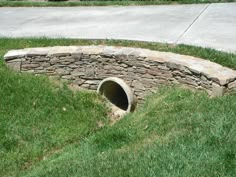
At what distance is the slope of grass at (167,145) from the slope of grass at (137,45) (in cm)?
98

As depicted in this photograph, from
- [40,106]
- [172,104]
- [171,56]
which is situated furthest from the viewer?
[40,106]

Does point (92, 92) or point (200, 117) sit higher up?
point (200, 117)

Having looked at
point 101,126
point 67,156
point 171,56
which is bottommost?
point 101,126

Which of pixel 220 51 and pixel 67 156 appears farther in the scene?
pixel 220 51

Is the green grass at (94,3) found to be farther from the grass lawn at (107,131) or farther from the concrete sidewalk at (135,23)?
the grass lawn at (107,131)

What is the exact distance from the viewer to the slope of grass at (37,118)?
6.42m

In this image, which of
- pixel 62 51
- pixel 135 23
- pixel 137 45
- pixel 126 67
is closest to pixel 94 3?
pixel 135 23

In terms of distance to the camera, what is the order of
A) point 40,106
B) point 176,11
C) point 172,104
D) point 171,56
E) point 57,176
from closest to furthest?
1. point 57,176
2. point 172,104
3. point 171,56
4. point 40,106
5. point 176,11

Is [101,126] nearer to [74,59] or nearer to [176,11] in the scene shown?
[74,59]

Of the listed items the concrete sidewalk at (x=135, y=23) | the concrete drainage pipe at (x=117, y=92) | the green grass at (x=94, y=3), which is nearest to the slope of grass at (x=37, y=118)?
the concrete drainage pipe at (x=117, y=92)

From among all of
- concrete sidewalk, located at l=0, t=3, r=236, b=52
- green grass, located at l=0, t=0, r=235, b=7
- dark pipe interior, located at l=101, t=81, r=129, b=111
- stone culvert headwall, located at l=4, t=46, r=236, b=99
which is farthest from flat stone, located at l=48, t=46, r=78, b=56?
green grass, located at l=0, t=0, r=235, b=7

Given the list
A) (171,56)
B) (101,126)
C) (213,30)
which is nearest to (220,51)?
(171,56)

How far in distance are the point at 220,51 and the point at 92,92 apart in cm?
204

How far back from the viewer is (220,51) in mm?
7242
